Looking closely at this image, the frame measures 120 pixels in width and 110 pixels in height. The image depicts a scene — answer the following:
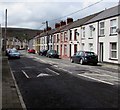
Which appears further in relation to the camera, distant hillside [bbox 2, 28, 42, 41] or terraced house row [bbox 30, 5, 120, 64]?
distant hillside [bbox 2, 28, 42, 41]

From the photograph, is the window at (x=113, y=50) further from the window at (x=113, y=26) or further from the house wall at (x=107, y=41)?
the window at (x=113, y=26)

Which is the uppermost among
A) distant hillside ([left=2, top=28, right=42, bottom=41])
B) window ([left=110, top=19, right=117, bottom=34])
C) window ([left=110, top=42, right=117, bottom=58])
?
distant hillside ([left=2, top=28, right=42, bottom=41])

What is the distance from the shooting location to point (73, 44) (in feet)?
156

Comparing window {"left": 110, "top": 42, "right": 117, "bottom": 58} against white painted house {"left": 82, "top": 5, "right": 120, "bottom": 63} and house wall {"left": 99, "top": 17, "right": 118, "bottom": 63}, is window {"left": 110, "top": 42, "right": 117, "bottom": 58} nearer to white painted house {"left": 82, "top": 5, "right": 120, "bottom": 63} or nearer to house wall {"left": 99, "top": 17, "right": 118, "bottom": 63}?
white painted house {"left": 82, "top": 5, "right": 120, "bottom": 63}

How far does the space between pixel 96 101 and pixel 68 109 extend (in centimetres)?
147

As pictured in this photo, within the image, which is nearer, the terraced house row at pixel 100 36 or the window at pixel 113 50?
the window at pixel 113 50

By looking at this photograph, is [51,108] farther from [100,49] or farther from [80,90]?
[100,49]

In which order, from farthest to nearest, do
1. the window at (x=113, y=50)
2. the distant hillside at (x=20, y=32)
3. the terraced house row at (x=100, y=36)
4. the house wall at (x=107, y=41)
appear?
the distant hillside at (x=20, y=32) < the house wall at (x=107, y=41) < the terraced house row at (x=100, y=36) < the window at (x=113, y=50)

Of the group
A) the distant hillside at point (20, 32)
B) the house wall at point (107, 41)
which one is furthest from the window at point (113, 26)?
the distant hillside at point (20, 32)

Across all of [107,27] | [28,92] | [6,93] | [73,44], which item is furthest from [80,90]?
[73,44]

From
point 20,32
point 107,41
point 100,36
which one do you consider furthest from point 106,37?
point 20,32

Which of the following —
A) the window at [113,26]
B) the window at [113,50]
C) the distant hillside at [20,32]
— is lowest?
the window at [113,50]

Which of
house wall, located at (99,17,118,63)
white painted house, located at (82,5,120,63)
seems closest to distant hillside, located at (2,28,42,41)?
white painted house, located at (82,5,120,63)

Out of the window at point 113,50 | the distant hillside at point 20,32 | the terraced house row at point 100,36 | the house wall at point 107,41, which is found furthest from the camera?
the distant hillside at point 20,32
